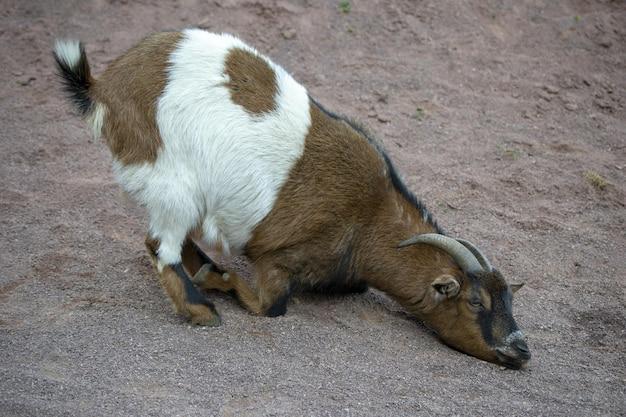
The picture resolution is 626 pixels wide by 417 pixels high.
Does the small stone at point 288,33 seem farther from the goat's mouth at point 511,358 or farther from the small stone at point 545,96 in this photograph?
the goat's mouth at point 511,358

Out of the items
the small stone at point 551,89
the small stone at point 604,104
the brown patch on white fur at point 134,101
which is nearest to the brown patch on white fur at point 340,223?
the brown patch on white fur at point 134,101

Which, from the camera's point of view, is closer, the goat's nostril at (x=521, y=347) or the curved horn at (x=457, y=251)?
the goat's nostril at (x=521, y=347)

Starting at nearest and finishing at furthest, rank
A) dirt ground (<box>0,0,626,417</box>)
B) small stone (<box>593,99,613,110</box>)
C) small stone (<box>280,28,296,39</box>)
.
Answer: dirt ground (<box>0,0,626,417</box>) → small stone (<box>593,99,613,110</box>) → small stone (<box>280,28,296,39</box>)

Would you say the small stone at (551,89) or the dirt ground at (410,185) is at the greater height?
the small stone at (551,89)

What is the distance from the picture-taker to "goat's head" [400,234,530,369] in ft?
15.7

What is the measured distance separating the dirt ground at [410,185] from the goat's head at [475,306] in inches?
5.1

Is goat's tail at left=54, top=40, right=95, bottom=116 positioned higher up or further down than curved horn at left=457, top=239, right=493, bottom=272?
higher up

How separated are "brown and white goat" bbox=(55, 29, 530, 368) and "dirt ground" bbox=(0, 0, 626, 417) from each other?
0.22 meters

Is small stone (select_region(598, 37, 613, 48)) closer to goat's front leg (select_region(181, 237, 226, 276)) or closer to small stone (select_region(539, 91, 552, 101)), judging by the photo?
small stone (select_region(539, 91, 552, 101))

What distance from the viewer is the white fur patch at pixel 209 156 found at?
461cm

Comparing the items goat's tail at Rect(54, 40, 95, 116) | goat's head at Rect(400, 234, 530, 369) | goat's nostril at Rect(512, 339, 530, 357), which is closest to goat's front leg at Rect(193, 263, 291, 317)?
goat's head at Rect(400, 234, 530, 369)

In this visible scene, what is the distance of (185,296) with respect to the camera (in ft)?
15.8

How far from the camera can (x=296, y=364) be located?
446cm

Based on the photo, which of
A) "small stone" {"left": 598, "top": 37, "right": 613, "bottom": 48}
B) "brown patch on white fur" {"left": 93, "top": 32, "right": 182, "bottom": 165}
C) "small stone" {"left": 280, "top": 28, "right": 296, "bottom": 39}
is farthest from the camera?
"small stone" {"left": 598, "top": 37, "right": 613, "bottom": 48}
